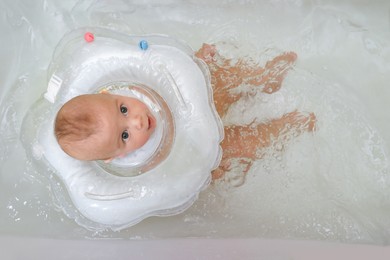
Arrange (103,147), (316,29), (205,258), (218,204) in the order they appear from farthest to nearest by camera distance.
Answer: (316,29) → (218,204) → (205,258) → (103,147)

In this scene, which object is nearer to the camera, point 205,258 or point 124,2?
point 205,258

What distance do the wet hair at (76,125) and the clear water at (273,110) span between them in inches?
16.6

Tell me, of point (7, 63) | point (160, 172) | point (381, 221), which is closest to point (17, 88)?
point (7, 63)

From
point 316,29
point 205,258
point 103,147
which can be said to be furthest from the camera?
point 316,29

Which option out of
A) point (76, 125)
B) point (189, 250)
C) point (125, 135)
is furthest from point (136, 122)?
point (189, 250)

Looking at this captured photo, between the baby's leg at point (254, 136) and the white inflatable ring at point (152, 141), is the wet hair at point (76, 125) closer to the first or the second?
the white inflatable ring at point (152, 141)

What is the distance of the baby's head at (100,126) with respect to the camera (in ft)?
2.86

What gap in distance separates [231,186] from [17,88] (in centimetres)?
68

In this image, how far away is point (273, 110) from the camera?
129cm

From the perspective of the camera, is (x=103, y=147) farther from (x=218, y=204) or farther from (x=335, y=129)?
(x=335, y=129)

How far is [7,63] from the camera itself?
137 cm

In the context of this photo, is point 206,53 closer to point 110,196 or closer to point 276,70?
point 276,70

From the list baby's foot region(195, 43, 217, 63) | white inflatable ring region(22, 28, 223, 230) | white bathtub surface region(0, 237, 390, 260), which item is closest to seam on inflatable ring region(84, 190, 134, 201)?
white inflatable ring region(22, 28, 223, 230)

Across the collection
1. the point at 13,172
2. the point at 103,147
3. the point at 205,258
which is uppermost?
the point at 103,147
